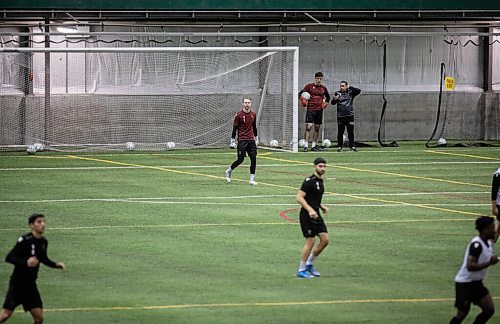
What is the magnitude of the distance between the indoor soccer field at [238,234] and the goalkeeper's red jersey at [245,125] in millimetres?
1572

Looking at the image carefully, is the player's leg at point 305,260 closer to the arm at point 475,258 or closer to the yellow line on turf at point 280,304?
the yellow line on turf at point 280,304

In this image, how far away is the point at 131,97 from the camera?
148 feet

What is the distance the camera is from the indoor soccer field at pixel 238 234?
57.3 feet

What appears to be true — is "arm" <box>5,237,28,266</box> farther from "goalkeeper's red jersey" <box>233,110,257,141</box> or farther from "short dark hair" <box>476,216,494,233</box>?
"goalkeeper's red jersey" <box>233,110,257,141</box>

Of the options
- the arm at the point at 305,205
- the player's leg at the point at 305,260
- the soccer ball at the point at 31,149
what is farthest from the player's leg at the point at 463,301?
the soccer ball at the point at 31,149

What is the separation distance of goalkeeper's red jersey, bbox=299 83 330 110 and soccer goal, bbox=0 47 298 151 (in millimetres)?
1046

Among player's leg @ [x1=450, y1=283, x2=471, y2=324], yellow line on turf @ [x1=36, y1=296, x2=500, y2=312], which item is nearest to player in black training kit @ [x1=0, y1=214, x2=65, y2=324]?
yellow line on turf @ [x1=36, y1=296, x2=500, y2=312]

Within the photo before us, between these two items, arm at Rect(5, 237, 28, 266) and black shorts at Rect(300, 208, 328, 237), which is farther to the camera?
black shorts at Rect(300, 208, 328, 237)

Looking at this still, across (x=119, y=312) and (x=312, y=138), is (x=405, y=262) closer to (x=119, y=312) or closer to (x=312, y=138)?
(x=119, y=312)

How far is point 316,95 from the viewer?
43.2 meters

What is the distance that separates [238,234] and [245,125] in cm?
870

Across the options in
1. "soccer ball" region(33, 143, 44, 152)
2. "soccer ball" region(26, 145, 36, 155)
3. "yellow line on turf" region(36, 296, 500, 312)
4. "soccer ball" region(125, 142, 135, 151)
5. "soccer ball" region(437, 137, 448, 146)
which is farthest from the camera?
"soccer ball" region(437, 137, 448, 146)

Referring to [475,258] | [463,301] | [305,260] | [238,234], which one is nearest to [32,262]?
[463,301]

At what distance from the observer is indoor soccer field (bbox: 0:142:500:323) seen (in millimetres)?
17469
